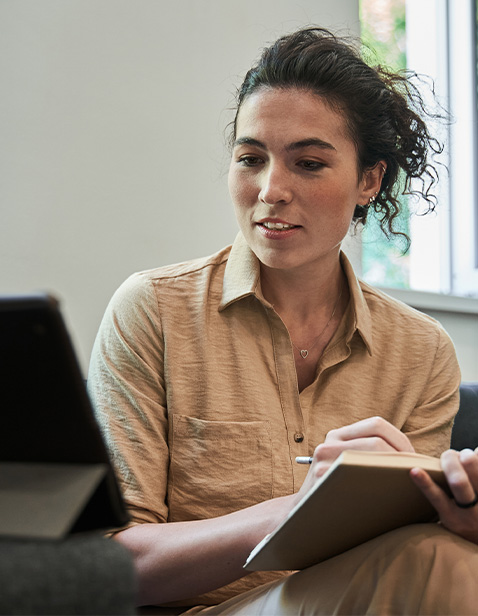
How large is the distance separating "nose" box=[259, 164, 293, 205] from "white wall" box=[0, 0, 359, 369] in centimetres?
65

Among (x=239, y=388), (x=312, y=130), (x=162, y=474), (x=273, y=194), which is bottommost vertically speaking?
(x=162, y=474)

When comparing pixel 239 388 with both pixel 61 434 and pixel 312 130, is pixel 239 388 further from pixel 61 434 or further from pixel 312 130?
pixel 61 434

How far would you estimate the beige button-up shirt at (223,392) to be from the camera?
1.26 meters

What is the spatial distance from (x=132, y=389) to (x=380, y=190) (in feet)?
2.38

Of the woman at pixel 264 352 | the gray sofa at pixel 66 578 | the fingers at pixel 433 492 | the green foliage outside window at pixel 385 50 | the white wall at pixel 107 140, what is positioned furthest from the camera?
the green foliage outside window at pixel 385 50

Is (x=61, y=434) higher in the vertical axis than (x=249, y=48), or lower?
lower

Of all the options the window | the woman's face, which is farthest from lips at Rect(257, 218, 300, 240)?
the window

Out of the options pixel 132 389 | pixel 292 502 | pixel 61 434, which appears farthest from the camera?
pixel 132 389

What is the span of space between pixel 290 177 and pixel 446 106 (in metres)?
1.88

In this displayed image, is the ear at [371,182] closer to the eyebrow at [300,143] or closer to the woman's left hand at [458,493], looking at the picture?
the eyebrow at [300,143]

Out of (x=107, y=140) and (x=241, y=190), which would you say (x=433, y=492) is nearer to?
(x=241, y=190)

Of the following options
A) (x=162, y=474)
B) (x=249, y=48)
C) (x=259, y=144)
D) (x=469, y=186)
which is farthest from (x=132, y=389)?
(x=469, y=186)

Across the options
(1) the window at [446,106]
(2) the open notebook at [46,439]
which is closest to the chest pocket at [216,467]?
(2) the open notebook at [46,439]

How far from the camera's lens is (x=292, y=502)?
3.45 ft
